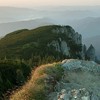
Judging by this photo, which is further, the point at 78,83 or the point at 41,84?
the point at 78,83

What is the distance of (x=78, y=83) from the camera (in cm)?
2259

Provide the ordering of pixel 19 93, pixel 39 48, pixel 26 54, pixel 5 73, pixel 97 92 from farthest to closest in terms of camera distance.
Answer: pixel 39 48 < pixel 26 54 < pixel 5 73 < pixel 97 92 < pixel 19 93

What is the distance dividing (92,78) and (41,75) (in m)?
3.30

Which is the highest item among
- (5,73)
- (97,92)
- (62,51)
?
(97,92)

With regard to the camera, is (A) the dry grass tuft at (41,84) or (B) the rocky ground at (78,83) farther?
(A) the dry grass tuft at (41,84)

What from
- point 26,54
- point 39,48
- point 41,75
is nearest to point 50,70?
point 41,75

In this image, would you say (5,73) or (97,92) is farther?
(5,73)

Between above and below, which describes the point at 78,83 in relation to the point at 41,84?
below

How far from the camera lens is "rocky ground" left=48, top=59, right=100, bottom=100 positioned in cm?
1809

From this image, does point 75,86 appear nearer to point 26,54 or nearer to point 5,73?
point 5,73

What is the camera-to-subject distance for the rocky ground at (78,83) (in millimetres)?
18094

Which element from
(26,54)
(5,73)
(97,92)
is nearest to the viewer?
(97,92)

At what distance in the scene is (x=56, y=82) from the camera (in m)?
21.9

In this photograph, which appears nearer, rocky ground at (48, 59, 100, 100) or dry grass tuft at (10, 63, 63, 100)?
rocky ground at (48, 59, 100, 100)
